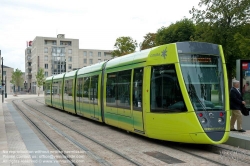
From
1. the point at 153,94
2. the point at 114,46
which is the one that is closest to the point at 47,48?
the point at 114,46

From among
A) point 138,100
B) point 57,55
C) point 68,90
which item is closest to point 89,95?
point 68,90

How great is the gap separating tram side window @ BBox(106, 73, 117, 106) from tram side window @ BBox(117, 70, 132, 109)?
0.54 metres

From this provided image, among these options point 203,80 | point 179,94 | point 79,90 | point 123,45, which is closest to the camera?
point 179,94

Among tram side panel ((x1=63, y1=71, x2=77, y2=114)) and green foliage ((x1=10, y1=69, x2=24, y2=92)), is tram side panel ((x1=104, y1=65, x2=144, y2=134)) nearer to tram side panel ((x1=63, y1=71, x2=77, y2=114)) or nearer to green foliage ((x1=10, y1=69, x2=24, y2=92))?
tram side panel ((x1=63, y1=71, x2=77, y2=114))

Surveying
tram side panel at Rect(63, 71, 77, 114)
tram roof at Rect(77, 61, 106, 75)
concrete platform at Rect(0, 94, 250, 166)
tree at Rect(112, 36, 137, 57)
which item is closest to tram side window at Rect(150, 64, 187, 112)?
concrete platform at Rect(0, 94, 250, 166)

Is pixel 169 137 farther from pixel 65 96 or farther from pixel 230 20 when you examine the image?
pixel 230 20

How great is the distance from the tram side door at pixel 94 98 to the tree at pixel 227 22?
27305mm

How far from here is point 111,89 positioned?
14742 millimetres

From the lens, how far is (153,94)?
425 inches

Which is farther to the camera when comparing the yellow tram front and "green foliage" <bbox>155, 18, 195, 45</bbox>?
"green foliage" <bbox>155, 18, 195, 45</bbox>

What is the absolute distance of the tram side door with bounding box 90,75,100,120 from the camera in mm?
16922

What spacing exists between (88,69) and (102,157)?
10453 mm

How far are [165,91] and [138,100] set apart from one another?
1636 mm

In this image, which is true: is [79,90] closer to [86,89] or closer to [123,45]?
[86,89]
